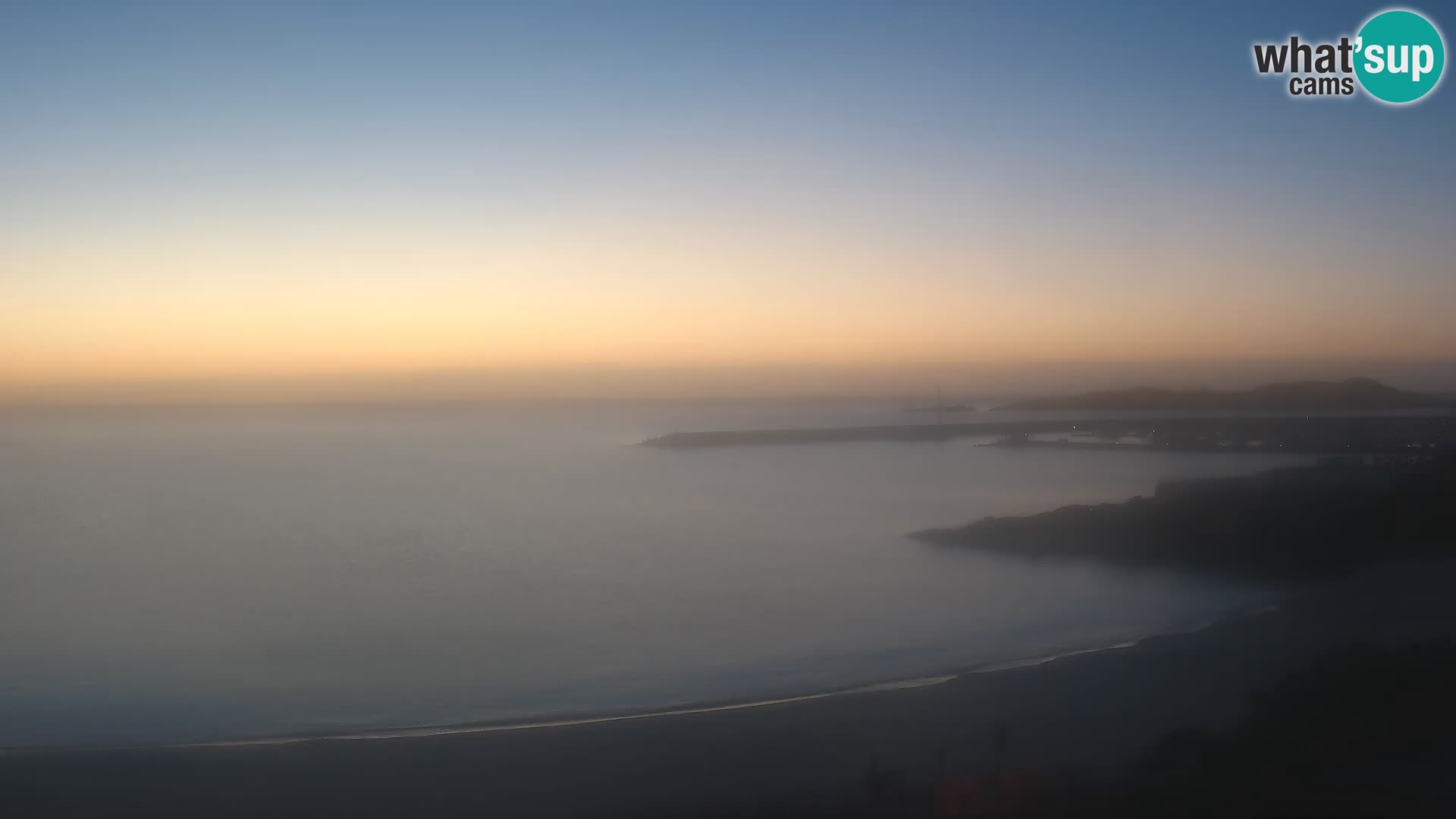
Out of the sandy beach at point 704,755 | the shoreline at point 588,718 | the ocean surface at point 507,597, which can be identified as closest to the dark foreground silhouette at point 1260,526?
the ocean surface at point 507,597

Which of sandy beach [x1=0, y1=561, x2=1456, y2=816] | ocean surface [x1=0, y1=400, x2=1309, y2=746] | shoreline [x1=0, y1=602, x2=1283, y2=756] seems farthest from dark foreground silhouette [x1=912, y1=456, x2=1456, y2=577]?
sandy beach [x1=0, y1=561, x2=1456, y2=816]

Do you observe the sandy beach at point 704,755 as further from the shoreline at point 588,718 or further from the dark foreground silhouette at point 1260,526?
the dark foreground silhouette at point 1260,526

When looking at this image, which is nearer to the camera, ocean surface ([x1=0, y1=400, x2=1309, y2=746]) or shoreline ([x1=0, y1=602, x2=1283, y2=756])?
shoreline ([x1=0, y1=602, x2=1283, y2=756])

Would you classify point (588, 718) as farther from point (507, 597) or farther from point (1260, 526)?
point (1260, 526)

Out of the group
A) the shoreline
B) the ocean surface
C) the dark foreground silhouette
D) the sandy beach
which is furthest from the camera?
the dark foreground silhouette

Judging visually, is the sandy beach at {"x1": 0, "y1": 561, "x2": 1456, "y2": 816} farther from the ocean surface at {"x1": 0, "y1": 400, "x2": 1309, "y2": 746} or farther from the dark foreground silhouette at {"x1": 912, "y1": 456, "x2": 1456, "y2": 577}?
the dark foreground silhouette at {"x1": 912, "y1": 456, "x2": 1456, "y2": 577}

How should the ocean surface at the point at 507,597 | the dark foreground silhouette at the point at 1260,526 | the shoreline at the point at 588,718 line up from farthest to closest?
the dark foreground silhouette at the point at 1260,526, the ocean surface at the point at 507,597, the shoreline at the point at 588,718
